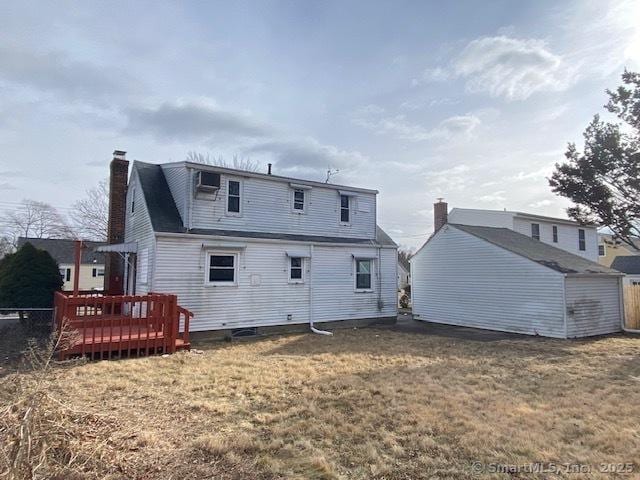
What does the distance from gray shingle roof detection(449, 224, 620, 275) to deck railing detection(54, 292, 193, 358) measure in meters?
12.9

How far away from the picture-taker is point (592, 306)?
15.3 metres

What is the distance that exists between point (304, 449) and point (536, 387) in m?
5.10

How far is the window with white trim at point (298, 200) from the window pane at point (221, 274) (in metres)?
3.98

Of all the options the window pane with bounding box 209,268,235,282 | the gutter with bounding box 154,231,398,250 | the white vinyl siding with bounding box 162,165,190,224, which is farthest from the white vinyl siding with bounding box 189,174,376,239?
the window pane with bounding box 209,268,235,282

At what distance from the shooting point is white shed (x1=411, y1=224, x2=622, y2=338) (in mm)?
14523

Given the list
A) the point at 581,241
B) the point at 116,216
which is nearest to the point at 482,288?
the point at 116,216

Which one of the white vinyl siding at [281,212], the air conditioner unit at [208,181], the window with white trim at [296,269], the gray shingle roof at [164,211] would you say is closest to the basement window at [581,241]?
the white vinyl siding at [281,212]

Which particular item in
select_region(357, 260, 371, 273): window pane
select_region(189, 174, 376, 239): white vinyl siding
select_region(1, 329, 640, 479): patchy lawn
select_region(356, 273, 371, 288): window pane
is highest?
select_region(189, 174, 376, 239): white vinyl siding

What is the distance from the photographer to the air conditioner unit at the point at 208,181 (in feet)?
43.3

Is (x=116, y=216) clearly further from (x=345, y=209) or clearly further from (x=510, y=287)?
Answer: (x=510, y=287)

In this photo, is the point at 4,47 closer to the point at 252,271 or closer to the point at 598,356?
the point at 252,271

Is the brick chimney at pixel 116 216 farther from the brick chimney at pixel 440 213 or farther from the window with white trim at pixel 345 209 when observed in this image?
the brick chimney at pixel 440 213

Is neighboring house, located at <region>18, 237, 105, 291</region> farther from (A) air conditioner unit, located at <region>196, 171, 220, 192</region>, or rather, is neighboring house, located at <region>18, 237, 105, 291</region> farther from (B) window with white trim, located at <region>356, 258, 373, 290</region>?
(B) window with white trim, located at <region>356, 258, 373, 290</region>

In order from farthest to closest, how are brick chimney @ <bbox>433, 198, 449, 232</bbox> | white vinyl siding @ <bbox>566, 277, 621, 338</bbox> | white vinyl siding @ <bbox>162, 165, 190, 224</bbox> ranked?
brick chimney @ <bbox>433, 198, 449, 232</bbox> < white vinyl siding @ <bbox>566, 277, 621, 338</bbox> < white vinyl siding @ <bbox>162, 165, 190, 224</bbox>
